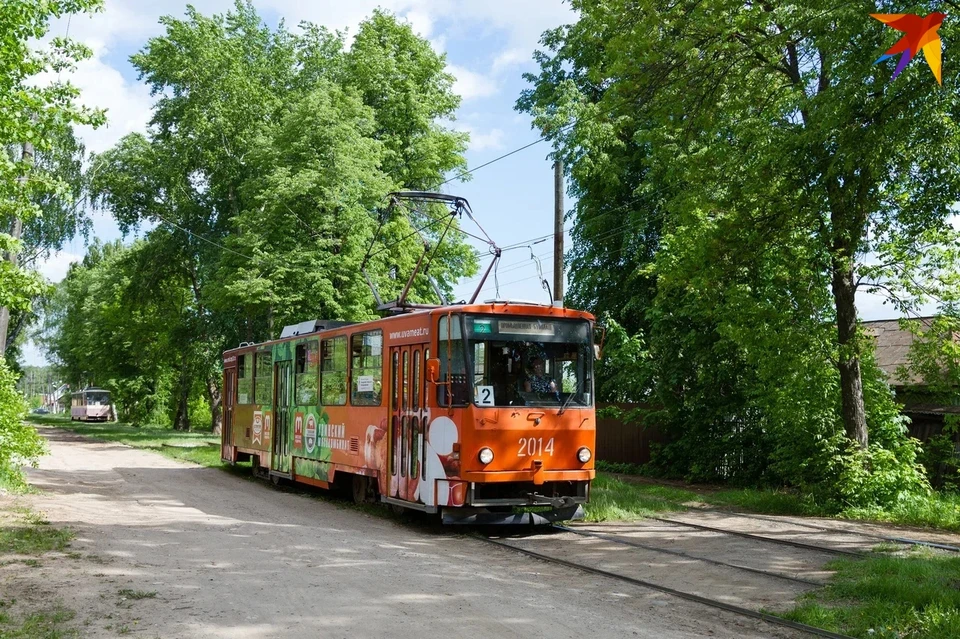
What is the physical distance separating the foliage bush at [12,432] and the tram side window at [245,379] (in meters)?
8.12

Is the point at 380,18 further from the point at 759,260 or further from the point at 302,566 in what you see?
the point at 302,566

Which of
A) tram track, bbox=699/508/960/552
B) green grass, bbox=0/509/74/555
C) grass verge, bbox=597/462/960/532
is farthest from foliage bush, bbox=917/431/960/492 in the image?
green grass, bbox=0/509/74/555

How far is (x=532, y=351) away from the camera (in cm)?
1326

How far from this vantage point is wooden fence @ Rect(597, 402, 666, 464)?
28.1 m

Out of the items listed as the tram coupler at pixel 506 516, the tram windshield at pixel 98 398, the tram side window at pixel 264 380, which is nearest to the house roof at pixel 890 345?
the tram coupler at pixel 506 516

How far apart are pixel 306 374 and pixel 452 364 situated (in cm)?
650

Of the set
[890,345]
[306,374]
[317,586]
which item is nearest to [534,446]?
[317,586]

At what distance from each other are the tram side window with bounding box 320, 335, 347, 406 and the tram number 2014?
455cm

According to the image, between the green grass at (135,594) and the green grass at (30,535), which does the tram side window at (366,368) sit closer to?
the green grass at (30,535)

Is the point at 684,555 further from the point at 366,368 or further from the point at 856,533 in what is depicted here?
the point at 366,368

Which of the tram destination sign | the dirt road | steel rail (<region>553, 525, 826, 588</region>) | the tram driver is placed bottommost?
steel rail (<region>553, 525, 826, 588</region>)

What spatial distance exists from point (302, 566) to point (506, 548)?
10.2 ft

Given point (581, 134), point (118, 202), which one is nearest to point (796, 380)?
point (581, 134)

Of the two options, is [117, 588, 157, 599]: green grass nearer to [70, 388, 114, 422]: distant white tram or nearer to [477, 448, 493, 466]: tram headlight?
[477, 448, 493, 466]: tram headlight
